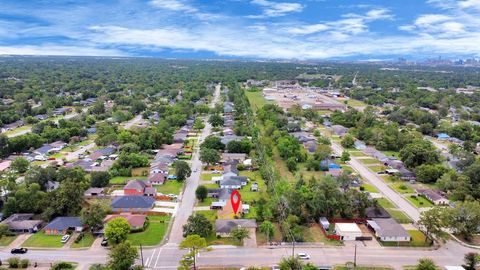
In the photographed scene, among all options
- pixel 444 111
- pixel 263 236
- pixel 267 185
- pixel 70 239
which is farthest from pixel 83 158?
pixel 444 111

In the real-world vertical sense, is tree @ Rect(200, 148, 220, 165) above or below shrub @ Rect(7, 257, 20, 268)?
above

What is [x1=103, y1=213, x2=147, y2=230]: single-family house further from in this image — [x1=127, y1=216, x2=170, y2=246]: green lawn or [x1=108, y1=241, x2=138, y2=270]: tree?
[x1=108, y1=241, x2=138, y2=270]: tree

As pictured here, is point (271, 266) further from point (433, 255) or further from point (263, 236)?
point (433, 255)

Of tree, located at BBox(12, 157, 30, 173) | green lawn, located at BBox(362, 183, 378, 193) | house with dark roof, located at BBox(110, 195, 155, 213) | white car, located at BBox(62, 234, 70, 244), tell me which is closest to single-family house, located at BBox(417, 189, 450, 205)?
green lawn, located at BBox(362, 183, 378, 193)

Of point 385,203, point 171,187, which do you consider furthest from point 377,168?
point 171,187

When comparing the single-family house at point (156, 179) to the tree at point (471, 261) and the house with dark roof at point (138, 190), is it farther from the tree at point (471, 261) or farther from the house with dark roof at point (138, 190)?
the tree at point (471, 261)
